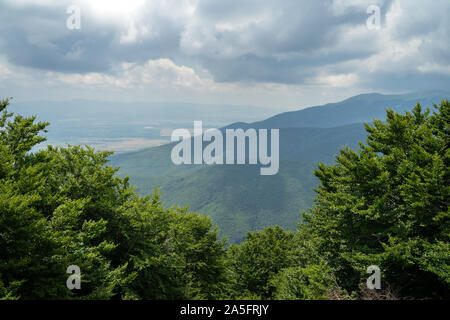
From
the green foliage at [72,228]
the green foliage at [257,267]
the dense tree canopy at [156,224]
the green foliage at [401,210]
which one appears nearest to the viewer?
the green foliage at [72,228]

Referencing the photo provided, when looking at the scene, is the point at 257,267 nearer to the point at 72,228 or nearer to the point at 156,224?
the point at 156,224

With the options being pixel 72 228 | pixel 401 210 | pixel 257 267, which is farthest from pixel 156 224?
pixel 257 267

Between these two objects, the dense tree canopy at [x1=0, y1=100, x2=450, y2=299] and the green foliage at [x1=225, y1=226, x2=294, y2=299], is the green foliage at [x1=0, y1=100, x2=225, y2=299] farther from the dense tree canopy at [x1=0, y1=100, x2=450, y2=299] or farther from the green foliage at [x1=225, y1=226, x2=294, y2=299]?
the green foliage at [x1=225, y1=226, x2=294, y2=299]

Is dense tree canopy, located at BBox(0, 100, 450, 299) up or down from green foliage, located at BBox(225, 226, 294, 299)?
up

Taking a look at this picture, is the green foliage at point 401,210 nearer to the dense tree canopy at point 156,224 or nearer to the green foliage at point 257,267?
the dense tree canopy at point 156,224

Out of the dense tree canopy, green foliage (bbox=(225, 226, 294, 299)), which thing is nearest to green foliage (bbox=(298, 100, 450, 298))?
the dense tree canopy

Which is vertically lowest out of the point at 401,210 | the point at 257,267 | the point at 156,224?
the point at 257,267

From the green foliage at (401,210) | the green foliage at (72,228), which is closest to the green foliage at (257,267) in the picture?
the green foliage at (72,228)

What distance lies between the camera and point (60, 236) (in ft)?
42.8

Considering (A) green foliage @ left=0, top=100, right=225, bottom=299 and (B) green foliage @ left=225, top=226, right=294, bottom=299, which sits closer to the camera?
(A) green foliage @ left=0, top=100, right=225, bottom=299

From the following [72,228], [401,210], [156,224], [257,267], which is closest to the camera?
[72,228]
